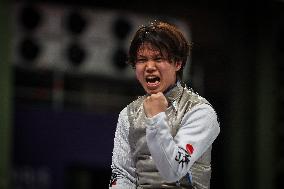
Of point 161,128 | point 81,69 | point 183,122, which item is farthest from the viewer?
point 81,69

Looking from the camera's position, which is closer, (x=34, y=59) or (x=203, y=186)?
(x=203, y=186)

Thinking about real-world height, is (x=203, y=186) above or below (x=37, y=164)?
above

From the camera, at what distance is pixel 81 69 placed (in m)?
8.50

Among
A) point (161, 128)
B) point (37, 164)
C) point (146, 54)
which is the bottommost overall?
point (37, 164)

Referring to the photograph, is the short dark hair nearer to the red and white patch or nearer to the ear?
the ear

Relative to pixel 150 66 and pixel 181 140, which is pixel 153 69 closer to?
pixel 150 66

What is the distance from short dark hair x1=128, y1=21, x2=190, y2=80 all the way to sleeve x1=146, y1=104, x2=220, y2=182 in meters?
0.18

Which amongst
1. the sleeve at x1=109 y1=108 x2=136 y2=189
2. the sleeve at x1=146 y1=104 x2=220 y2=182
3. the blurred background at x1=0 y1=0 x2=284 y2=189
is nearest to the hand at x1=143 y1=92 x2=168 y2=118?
the sleeve at x1=146 y1=104 x2=220 y2=182

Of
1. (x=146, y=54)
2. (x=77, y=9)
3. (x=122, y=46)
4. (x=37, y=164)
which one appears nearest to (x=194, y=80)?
(x=122, y=46)

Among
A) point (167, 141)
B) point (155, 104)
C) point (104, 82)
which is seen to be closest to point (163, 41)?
point (155, 104)

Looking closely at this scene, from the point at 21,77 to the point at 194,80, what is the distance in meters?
2.32

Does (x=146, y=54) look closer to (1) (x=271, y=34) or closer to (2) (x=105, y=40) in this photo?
(2) (x=105, y=40)

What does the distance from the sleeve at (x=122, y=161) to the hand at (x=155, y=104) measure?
0.24 meters

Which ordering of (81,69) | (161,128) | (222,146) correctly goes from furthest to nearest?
(222,146), (81,69), (161,128)
